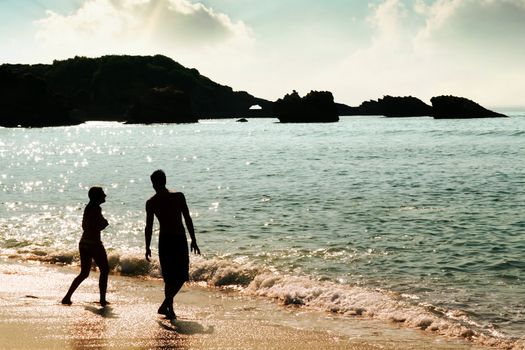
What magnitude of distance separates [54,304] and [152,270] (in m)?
3.81

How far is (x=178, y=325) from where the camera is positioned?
8.01 meters

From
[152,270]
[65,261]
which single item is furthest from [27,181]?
[152,270]

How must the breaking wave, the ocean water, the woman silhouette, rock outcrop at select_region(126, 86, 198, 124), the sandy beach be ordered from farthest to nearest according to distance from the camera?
rock outcrop at select_region(126, 86, 198, 124) < the ocean water < the woman silhouette < the breaking wave < the sandy beach

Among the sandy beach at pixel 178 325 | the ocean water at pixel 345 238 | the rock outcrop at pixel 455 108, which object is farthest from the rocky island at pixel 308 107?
the sandy beach at pixel 178 325

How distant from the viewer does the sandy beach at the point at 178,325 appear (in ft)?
23.4

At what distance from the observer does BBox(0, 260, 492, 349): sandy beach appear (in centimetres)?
713

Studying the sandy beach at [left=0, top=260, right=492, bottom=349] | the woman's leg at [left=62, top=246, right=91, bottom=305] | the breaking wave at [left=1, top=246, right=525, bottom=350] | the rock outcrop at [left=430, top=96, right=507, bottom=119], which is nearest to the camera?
the sandy beach at [left=0, top=260, right=492, bottom=349]

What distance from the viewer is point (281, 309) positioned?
379 inches

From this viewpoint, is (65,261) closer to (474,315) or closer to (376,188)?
(474,315)

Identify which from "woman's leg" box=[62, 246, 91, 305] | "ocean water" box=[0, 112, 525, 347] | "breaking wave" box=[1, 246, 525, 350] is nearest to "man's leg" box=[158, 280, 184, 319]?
"woman's leg" box=[62, 246, 91, 305]

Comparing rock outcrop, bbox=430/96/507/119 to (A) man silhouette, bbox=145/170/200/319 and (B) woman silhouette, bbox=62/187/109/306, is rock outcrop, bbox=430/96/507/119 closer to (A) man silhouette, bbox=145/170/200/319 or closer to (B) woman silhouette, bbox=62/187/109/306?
(B) woman silhouette, bbox=62/187/109/306

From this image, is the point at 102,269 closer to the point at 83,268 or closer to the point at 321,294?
the point at 83,268

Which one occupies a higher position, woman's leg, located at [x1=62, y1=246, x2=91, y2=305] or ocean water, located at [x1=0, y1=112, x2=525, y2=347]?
woman's leg, located at [x1=62, y1=246, x2=91, y2=305]

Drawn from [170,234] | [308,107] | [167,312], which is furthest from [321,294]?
[308,107]
